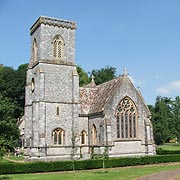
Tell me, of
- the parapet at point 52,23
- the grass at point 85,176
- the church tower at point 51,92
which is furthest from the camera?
the parapet at point 52,23

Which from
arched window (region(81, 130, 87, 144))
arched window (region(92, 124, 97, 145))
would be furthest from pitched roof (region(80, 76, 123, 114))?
arched window (region(81, 130, 87, 144))

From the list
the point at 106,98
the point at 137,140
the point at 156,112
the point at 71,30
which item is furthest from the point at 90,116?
the point at 156,112

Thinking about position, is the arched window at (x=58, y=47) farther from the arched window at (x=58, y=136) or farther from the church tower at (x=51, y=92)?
the arched window at (x=58, y=136)

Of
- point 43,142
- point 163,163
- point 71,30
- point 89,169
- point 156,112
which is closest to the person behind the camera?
point 89,169

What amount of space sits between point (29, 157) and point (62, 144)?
468cm

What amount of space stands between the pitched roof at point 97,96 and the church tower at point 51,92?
2.67 meters

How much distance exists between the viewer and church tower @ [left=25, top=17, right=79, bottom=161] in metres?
38.6

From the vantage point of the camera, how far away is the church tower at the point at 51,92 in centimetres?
3859

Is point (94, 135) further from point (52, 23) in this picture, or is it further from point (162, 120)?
point (162, 120)

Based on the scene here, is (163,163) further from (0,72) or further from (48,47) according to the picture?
(0,72)

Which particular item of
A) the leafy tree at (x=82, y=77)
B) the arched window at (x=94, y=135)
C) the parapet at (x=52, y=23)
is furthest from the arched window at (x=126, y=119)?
the leafy tree at (x=82, y=77)

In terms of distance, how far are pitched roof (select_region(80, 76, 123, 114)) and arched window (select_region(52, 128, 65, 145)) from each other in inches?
185

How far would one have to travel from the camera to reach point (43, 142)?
3778cm

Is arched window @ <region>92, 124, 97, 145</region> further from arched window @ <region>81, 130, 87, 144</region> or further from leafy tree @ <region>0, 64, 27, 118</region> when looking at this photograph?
leafy tree @ <region>0, 64, 27, 118</region>
